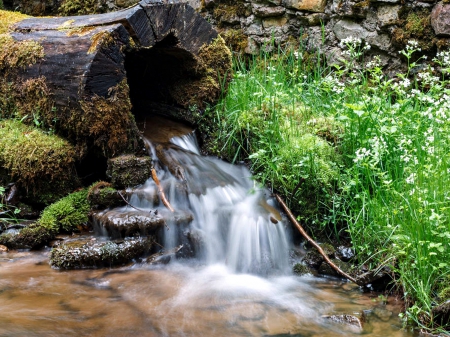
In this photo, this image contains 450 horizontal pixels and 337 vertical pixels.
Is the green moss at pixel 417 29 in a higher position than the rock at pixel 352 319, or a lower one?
higher

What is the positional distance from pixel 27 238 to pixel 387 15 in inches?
194

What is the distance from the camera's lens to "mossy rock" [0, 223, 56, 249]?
12.8ft

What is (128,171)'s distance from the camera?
4.20 metres

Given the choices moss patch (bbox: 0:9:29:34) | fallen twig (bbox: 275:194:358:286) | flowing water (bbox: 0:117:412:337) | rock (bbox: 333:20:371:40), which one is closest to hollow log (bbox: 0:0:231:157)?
moss patch (bbox: 0:9:29:34)

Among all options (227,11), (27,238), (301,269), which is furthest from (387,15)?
(27,238)

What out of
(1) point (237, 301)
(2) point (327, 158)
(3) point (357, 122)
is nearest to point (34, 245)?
(1) point (237, 301)

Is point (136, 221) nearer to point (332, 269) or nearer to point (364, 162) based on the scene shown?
point (332, 269)

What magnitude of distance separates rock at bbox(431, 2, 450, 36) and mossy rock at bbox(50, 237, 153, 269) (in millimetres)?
4446

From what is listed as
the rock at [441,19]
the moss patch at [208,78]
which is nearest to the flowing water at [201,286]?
the moss patch at [208,78]

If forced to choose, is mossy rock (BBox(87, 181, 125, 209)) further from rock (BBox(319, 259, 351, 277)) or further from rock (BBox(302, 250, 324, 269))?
rock (BBox(319, 259, 351, 277))

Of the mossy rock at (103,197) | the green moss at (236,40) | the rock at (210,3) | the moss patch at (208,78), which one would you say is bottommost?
the mossy rock at (103,197)

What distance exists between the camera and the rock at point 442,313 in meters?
2.65

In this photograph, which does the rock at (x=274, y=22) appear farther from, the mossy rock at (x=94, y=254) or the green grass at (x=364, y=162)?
the mossy rock at (x=94, y=254)

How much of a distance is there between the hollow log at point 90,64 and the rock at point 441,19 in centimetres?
273
